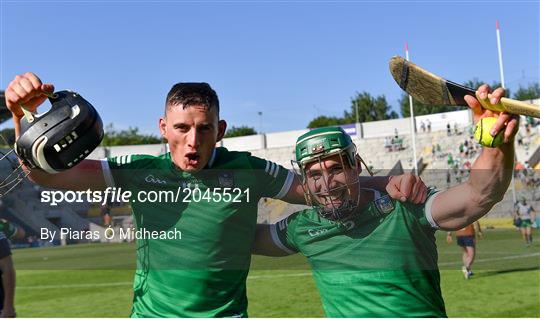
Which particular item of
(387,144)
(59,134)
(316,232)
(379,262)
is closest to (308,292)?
(316,232)

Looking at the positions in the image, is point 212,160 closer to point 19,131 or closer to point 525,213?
point 19,131

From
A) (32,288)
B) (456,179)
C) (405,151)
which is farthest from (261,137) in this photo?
(456,179)

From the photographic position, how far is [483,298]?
1084 cm

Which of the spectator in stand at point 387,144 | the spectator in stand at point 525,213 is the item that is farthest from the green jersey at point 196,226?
the spectator in stand at point 387,144

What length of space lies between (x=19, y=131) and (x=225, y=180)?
3.82 feet

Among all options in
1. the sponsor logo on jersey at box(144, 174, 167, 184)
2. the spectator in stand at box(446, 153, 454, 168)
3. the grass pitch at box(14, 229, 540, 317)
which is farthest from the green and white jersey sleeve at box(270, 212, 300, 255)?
the spectator in stand at box(446, 153, 454, 168)

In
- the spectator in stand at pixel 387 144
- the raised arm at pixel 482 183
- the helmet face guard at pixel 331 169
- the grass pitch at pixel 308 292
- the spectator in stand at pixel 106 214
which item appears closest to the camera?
the raised arm at pixel 482 183

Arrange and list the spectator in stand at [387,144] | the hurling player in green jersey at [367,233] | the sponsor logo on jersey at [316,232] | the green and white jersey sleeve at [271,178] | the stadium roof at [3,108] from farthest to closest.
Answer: the spectator in stand at [387,144] < the stadium roof at [3,108] < the green and white jersey sleeve at [271,178] < the sponsor logo on jersey at [316,232] < the hurling player in green jersey at [367,233]

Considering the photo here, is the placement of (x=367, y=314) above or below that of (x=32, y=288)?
above

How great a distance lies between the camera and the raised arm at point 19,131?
3.20m

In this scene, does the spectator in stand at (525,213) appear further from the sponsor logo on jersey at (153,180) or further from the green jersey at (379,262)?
the sponsor logo on jersey at (153,180)

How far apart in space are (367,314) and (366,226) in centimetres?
47

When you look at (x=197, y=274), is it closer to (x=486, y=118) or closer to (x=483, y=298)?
(x=486, y=118)

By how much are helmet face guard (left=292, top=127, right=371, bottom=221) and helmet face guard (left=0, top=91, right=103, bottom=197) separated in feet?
3.62
